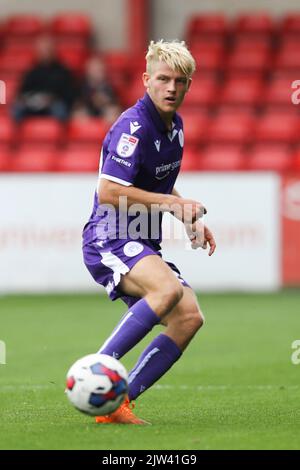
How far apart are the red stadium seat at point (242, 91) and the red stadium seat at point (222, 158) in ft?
3.76

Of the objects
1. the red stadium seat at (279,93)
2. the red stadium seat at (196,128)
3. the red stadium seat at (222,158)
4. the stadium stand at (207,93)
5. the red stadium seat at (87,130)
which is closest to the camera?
the red stadium seat at (222,158)

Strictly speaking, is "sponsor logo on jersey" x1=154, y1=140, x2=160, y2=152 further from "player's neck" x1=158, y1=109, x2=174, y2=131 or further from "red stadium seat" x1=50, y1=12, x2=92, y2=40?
"red stadium seat" x1=50, y1=12, x2=92, y2=40

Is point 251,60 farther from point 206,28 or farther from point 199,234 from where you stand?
point 199,234

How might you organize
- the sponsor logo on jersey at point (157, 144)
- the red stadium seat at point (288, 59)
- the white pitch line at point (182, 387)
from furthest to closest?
the red stadium seat at point (288, 59) → the white pitch line at point (182, 387) → the sponsor logo on jersey at point (157, 144)

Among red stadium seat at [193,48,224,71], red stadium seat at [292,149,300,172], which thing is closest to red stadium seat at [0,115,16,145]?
red stadium seat at [193,48,224,71]

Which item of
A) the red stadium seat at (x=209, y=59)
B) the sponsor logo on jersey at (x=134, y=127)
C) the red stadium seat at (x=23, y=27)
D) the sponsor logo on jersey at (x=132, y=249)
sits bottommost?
the red stadium seat at (x=209, y=59)

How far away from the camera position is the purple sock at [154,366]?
6.25m

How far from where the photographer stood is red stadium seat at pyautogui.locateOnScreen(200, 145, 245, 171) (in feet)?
52.1

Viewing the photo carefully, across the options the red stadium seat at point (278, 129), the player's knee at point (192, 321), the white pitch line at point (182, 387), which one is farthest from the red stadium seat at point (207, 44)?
Answer: the player's knee at point (192, 321)

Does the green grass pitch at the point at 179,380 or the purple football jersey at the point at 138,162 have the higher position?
the purple football jersey at the point at 138,162

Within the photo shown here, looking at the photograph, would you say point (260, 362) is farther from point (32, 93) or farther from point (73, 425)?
point (32, 93)

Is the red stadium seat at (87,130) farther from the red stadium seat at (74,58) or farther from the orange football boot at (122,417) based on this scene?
the orange football boot at (122,417)

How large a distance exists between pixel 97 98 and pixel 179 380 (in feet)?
30.8

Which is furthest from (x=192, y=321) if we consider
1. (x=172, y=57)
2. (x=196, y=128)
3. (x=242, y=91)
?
(x=242, y=91)
